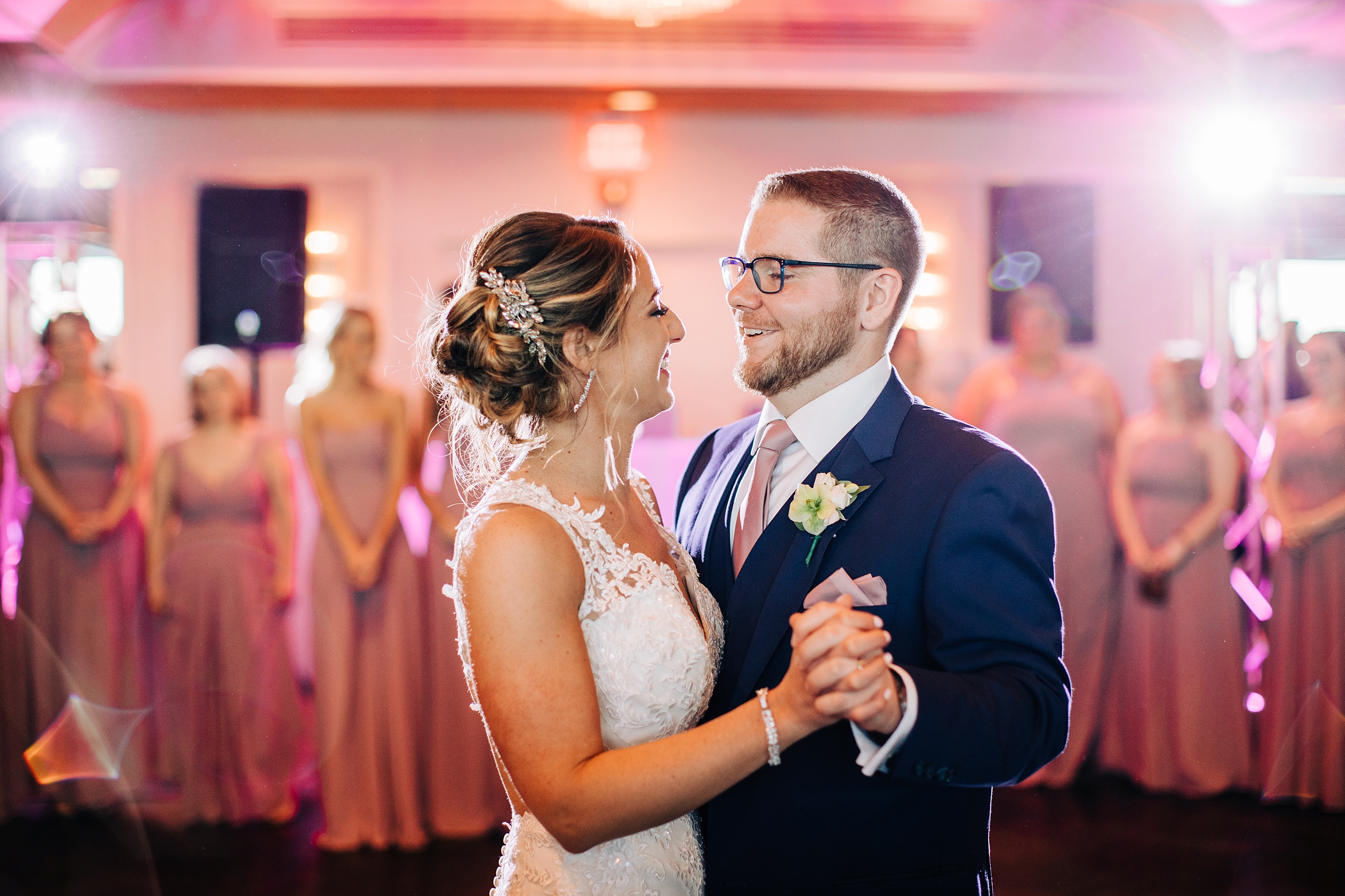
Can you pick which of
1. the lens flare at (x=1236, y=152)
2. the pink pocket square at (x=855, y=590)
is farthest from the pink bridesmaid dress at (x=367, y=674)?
the lens flare at (x=1236, y=152)

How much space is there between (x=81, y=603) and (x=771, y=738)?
418 cm

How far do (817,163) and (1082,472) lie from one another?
293cm

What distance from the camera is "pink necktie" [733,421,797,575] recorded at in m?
1.69

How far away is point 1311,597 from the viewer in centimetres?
416

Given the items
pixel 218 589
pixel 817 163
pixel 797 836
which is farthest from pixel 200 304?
pixel 797 836

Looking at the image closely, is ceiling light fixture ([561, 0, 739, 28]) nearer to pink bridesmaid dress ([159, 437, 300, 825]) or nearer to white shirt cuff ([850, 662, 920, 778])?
pink bridesmaid dress ([159, 437, 300, 825])

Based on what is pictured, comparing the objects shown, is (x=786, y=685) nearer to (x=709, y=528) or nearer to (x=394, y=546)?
(x=709, y=528)

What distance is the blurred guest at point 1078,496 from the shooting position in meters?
4.29

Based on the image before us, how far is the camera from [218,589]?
4152 mm

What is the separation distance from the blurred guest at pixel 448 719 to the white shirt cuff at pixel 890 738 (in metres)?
2.88

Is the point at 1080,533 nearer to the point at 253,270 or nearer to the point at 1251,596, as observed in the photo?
the point at 1251,596

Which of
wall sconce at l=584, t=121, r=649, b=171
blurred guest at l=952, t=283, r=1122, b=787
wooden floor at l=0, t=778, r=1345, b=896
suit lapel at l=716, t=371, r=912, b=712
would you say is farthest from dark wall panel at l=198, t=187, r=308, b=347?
suit lapel at l=716, t=371, r=912, b=712

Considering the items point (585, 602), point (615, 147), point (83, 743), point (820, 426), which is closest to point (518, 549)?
point (585, 602)

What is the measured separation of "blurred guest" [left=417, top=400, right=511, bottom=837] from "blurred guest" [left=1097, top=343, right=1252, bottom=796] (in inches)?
114
